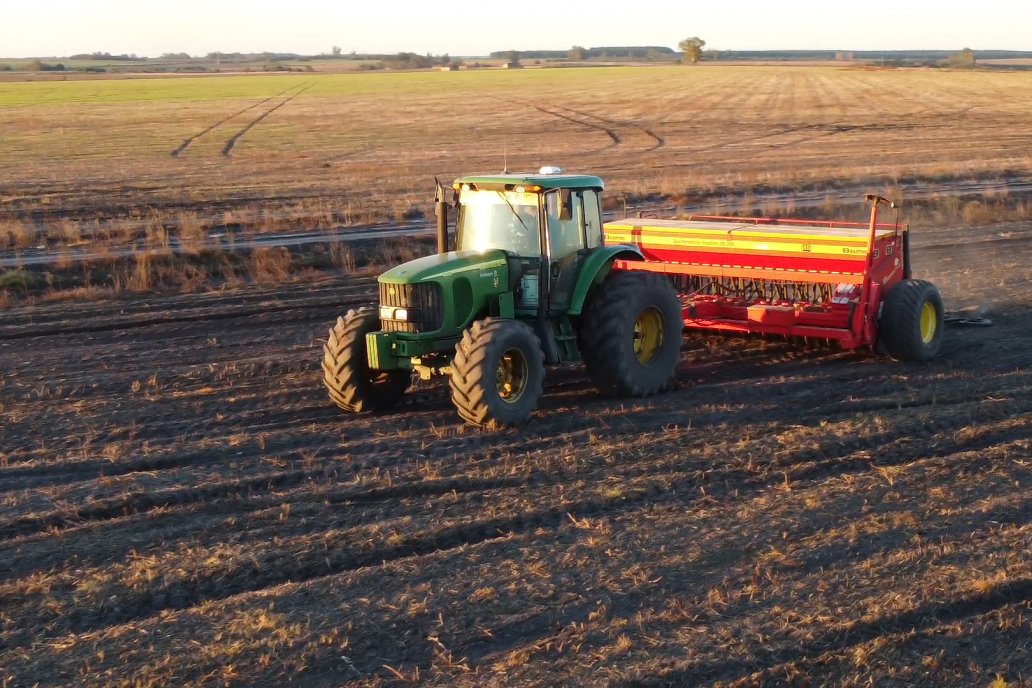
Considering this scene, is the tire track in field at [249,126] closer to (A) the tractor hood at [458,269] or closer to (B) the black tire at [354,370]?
(B) the black tire at [354,370]

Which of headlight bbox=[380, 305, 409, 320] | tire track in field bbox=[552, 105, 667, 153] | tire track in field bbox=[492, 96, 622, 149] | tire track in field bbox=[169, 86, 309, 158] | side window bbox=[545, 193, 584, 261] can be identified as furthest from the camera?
tire track in field bbox=[492, 96, 622, 149]

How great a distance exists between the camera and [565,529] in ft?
24.4

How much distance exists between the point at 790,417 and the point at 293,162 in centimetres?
2988

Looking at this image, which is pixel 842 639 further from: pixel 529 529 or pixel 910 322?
pixel 910 322

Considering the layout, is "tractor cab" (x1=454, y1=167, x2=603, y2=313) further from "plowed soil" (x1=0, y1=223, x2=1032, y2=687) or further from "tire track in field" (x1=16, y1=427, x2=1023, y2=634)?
"tire track in field" (x1=16, y1=427, x2=1023, y2=634)

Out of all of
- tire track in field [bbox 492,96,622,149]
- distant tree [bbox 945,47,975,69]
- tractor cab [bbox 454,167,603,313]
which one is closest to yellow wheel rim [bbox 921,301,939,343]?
tractor cab [bbox 454,167,603,313]

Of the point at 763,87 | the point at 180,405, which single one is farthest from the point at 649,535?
the point at 763,87

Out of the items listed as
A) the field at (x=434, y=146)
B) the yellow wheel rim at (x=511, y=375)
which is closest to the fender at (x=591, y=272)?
the yellow wheel rim at (x=511, y=375)

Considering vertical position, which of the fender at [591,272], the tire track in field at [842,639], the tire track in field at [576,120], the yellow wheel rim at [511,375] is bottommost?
the tire track in field at [842,639]

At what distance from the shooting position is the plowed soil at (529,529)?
5.77 metres

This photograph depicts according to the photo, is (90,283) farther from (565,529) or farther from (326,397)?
(565,529)

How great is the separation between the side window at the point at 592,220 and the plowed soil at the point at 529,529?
1352 millimetres

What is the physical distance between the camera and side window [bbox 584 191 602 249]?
10.5m

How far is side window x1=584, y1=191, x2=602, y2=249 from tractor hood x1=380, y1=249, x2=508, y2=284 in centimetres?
84
